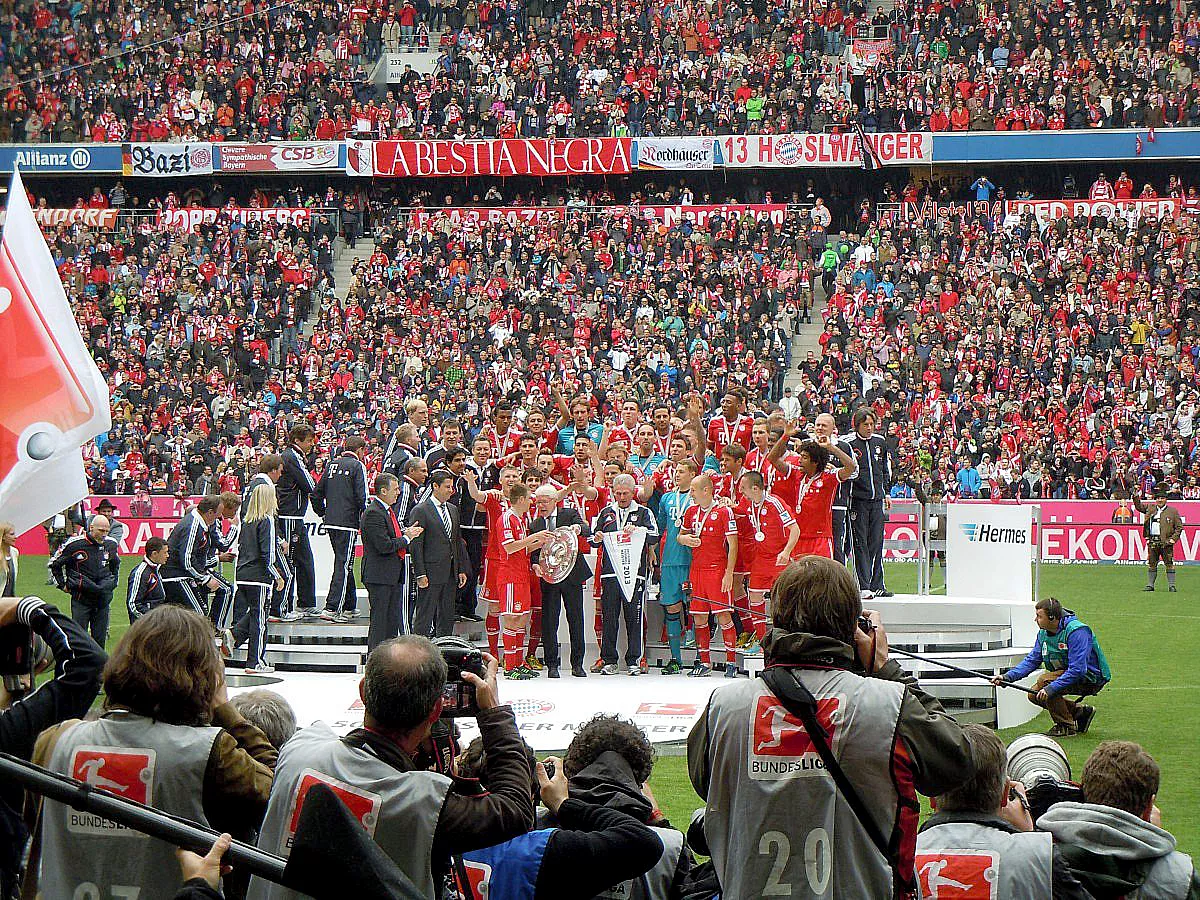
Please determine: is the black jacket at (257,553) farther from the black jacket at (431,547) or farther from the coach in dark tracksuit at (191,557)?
the black jacket at (431,547)

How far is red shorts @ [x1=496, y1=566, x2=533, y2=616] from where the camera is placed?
13672 mm

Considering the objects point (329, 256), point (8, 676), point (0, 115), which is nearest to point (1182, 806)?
point (8, 676)

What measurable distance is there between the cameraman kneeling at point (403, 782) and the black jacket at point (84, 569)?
11106 mm

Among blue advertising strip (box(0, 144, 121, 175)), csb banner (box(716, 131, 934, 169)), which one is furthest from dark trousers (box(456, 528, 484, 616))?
blue advertising strip (box(0, 144, 121, 175))

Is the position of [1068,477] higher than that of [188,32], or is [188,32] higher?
[188,32]

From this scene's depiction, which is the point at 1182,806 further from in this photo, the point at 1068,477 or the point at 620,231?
the point at 620,231

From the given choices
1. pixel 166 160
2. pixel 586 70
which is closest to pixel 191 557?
pixel 166 160

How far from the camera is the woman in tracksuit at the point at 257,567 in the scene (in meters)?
13.6

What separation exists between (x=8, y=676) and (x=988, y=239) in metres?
33.4

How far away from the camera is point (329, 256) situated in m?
37.9

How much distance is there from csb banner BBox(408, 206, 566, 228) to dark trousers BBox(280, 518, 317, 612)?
2343 cm

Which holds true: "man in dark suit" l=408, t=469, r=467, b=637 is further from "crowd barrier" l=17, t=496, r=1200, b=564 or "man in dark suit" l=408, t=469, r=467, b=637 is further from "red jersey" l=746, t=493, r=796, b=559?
"crowd barrier" l=17, t=496, r=1200, b=564

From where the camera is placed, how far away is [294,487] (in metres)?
15.0

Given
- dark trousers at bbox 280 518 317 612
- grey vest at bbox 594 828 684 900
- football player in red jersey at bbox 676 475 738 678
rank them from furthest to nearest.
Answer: dark trousers at bbox 280 518 317 612, football player in red jersey at bbox 676 475 738 678, grey vest at bbox 594 828 684 900
